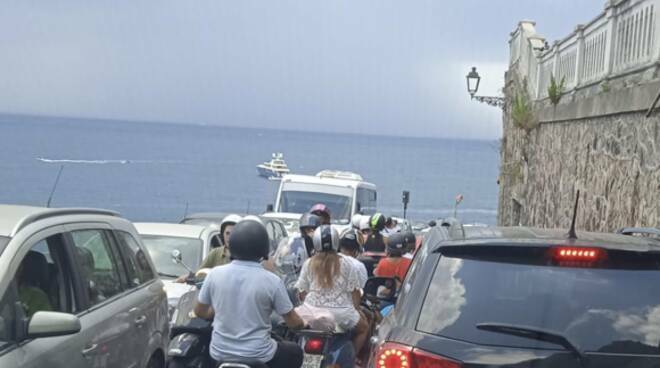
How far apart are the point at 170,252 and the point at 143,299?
5.57 meters

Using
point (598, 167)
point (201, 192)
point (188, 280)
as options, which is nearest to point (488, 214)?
point (201, 192)

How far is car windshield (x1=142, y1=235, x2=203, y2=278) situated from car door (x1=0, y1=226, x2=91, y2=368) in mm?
6391

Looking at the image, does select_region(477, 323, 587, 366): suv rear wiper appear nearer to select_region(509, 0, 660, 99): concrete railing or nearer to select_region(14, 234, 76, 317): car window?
select_region(14, 234, 76, 317): car window

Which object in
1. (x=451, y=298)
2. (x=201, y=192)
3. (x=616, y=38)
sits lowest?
(x=201, y=192)

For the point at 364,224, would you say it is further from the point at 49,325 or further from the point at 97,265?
the point at 49,325

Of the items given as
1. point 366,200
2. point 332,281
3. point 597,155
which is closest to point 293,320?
point 332,281

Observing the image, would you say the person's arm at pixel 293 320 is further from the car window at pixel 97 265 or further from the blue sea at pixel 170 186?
the blue sea at pixel 170 186

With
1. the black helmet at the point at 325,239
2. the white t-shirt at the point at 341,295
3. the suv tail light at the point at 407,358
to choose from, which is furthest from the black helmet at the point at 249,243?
the suv tail light at the point at 407,358

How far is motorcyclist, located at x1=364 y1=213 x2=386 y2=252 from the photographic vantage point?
44.6 feet

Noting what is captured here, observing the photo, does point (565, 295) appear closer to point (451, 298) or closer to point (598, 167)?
point (451, 298)

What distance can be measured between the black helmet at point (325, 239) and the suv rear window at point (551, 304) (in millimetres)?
2842

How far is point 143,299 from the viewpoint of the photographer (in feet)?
21.4

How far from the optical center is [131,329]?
20.0ft

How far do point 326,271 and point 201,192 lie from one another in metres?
86.7
